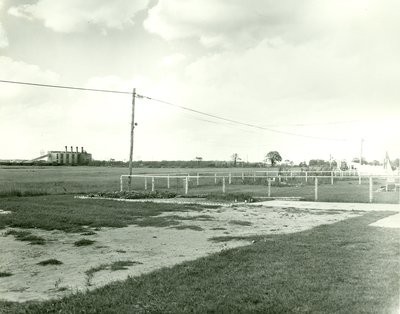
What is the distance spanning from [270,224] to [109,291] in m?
7.88

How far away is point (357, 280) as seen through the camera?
630cm

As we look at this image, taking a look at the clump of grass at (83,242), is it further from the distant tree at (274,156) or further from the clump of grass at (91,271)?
the distant tree at (274,156)

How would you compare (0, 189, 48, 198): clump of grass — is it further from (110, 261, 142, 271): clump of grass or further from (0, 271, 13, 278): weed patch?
(110, 261, 142, 271): clump of grass

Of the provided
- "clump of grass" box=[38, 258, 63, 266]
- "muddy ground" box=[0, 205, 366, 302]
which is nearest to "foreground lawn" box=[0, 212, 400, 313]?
"muddy ground" box=[0, 205, 366, 302]

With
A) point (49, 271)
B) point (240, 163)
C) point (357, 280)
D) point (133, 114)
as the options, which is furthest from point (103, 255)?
point (240, 163)

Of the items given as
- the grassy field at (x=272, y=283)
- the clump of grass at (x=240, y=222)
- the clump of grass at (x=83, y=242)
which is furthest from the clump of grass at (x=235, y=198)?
the clump of grass at (x=83, y=242)

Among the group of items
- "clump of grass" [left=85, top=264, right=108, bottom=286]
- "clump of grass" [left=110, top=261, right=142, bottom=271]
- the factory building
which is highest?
the factory building

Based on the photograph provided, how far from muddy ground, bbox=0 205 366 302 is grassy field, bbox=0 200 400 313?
668 millimetres

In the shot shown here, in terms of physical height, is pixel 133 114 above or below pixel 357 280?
above

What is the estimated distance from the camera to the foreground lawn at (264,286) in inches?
209

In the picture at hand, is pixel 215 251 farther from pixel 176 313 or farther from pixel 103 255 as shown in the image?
pixel 176 313

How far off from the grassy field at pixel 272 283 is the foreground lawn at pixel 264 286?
1cm

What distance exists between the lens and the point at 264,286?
6129 millimetres

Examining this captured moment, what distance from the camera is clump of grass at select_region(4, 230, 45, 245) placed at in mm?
10766
